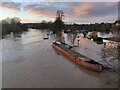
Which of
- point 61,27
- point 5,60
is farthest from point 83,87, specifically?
point 61,27

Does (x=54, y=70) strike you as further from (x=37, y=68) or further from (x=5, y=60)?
(x=5, y=60)

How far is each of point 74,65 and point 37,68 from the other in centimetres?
295

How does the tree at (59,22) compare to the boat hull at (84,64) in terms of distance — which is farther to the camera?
the tree at (59,22)

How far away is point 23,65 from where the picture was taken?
56.1 feet

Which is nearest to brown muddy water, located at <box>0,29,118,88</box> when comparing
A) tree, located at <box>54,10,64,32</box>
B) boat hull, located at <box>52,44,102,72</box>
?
boat hull, located at <box>52,44,102,72</box>

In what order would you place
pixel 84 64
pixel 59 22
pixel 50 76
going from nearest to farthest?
pixel 50 76 < pixel 84 64 < pixel 59 22

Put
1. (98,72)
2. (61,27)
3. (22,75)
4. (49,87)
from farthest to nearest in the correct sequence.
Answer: (61,27), (98,72), (22,75), (49,87)

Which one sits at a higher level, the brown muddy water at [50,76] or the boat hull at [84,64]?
the boat hull at [84,64]

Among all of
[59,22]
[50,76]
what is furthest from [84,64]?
[59,22]

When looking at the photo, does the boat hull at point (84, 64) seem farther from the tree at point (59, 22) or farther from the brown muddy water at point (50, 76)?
the tree at point (59, 22)

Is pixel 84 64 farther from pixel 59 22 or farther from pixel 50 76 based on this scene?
Answer: pixel 59 22

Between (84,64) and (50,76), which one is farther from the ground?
(84,64)

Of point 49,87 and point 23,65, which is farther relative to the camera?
point 23,65

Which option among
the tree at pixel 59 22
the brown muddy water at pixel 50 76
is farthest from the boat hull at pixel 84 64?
the tree at pixel 59 22
